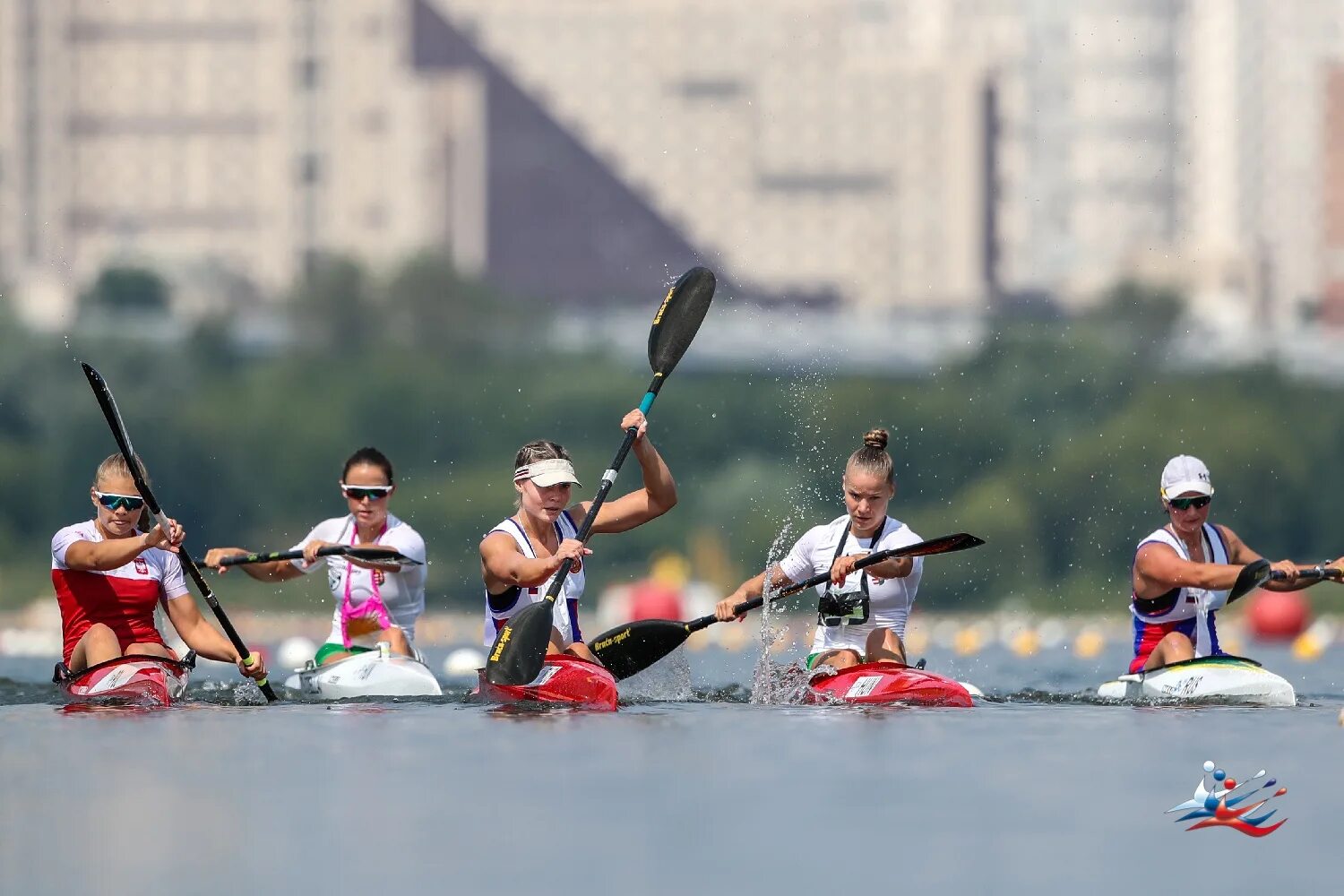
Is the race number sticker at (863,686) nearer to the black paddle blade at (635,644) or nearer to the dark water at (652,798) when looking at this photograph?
the dark water at (652,798)

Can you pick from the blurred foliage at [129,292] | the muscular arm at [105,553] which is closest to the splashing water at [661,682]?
the muscular arm at [105,553]

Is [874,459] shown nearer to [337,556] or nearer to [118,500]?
[337,556]

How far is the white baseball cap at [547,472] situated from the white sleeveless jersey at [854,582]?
1.57m

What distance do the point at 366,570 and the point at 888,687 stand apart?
4080 mm

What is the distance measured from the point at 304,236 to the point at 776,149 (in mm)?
27668

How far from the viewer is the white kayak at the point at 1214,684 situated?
55.9ft

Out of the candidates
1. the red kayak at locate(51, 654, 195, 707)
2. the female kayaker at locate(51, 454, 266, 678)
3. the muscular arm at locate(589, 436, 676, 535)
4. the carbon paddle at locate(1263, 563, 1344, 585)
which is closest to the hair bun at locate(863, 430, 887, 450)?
the muscular arm at locate(589, 436, 676, 535)

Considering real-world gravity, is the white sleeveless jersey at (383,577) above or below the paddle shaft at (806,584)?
above

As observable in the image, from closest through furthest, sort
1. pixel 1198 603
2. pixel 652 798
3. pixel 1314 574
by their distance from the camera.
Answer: pixel 652 798 < pixel 1314 574 < pixel 1198 603

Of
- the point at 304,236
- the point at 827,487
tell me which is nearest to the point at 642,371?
the point at 827,487

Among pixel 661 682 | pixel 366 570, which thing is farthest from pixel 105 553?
pixel 661 682

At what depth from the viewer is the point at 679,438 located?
227 feet

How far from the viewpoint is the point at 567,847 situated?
11641 millimetres

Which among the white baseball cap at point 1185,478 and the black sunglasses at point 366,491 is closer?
the white baseball cap at point 1185,478
